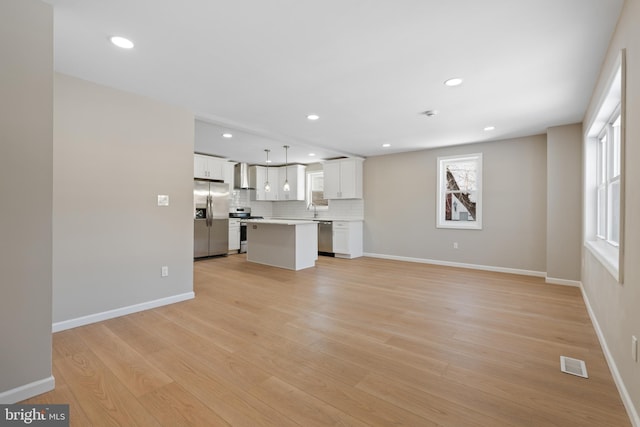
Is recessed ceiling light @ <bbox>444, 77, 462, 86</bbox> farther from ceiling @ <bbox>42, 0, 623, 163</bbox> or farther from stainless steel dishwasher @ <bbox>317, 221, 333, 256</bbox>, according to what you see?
stainless steel dishwasher @ <bbox>317, 221, 333, 256</bbox>

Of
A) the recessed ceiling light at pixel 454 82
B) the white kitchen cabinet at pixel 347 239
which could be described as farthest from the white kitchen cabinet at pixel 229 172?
the recessed ceiling light at pixel 454 82

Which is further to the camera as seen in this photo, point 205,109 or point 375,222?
point 375,222

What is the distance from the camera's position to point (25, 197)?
1820 mm

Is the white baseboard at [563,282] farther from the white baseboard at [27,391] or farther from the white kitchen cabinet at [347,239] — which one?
the white baseboard at [27,391]

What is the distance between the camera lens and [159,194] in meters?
3.48

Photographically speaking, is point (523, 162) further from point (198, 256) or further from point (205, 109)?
point (198, 256)

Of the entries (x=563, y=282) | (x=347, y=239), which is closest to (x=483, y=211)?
(x=563, y=282)

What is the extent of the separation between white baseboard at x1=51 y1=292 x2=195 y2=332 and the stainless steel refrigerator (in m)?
3.00

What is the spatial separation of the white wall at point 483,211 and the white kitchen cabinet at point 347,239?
0.28 meters

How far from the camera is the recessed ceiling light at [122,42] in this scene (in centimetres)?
228

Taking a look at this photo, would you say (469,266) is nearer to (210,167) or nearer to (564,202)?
(564,202)

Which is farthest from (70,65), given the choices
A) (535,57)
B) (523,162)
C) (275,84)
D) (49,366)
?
(523,162)

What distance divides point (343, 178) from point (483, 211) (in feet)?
10.2

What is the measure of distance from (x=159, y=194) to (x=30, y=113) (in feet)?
5.58
